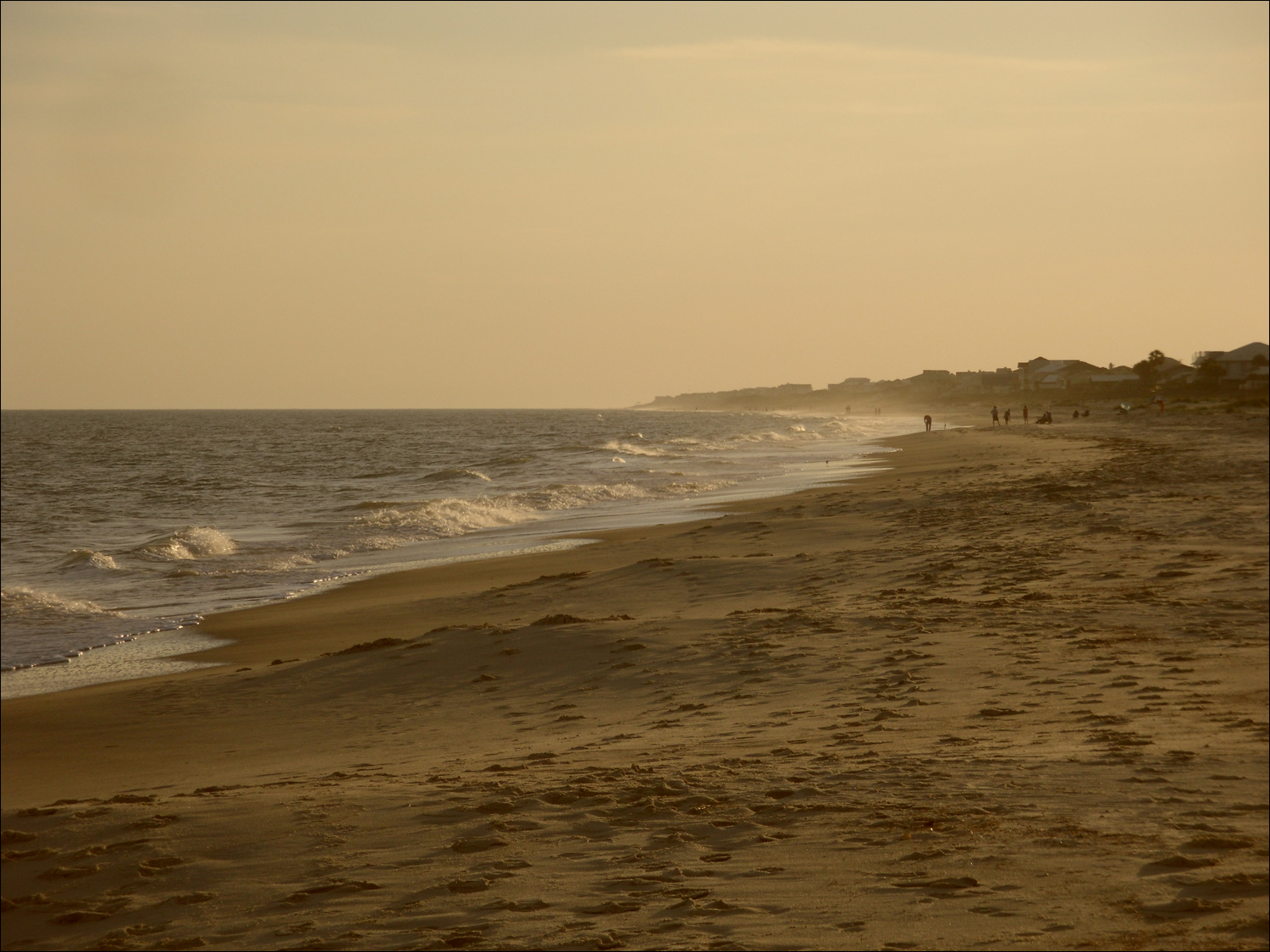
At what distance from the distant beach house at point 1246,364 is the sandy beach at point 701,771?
286ft

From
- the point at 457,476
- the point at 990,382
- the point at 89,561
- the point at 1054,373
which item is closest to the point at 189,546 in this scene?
the point at 89,561

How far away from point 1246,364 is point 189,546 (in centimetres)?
10584

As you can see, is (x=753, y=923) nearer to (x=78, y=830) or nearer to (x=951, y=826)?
(x=951, y=826)

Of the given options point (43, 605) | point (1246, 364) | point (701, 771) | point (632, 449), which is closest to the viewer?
point (701, 771)

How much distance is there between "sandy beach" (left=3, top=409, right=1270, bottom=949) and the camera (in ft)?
16.2

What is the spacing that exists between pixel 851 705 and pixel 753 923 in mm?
3694

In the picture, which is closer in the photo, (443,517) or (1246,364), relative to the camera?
(443,517)

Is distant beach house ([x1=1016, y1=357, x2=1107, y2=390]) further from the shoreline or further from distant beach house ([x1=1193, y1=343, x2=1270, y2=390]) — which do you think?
the shoreline

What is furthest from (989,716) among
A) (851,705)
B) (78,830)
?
(78,830)

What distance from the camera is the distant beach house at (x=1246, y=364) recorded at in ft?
293

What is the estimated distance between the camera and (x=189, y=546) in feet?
76.0

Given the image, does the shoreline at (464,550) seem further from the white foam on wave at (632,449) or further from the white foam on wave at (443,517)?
the white foam on wave at (632,449)

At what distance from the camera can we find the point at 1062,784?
6016mm

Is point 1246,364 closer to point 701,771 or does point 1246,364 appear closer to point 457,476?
point 457,476
